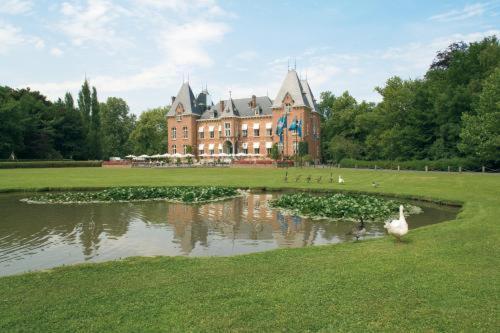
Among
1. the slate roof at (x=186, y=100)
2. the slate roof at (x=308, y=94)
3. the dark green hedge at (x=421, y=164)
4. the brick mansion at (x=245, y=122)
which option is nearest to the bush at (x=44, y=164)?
the brick mansion at (x=245, y=122)

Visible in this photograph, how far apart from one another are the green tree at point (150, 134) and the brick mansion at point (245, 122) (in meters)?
12.2

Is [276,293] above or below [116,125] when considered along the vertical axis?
below

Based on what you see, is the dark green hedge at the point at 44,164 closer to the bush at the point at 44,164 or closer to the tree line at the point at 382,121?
the bush at the point at 44,164

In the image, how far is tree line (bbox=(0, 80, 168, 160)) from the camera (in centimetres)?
6238

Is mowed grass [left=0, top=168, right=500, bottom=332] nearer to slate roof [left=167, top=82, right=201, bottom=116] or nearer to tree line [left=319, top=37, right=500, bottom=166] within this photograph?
tree line [left=319, top=37, right=500, bottom=166]

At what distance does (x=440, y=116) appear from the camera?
160ft

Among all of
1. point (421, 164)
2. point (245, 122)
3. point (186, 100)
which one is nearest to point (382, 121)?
point (421, 164)

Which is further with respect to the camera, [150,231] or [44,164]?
[44,164]

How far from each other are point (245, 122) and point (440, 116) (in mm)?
35651

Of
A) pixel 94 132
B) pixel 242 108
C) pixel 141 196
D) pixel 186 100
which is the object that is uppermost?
pixel 186 100

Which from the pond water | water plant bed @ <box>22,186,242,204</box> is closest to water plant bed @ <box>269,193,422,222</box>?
the pond water

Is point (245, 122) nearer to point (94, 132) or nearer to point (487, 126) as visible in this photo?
point (94, 132)

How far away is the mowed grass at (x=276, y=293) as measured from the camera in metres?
4.84

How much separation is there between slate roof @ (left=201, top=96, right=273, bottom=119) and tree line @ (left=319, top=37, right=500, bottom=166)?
1420cm
